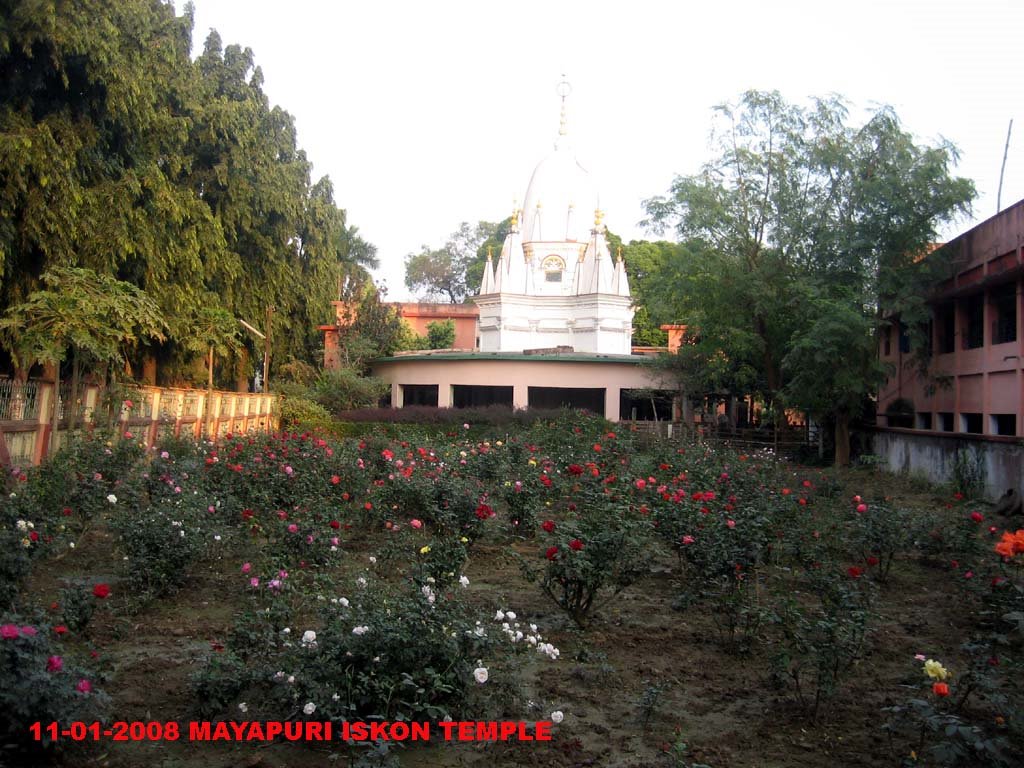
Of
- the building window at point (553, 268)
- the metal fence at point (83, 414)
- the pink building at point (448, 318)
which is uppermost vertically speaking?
the building window at point (553, 268)

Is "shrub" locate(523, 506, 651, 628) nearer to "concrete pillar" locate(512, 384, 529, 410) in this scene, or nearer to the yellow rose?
the yellow rose

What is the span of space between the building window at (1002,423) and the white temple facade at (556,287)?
21.6m

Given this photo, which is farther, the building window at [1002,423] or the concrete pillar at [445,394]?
the concrete pillar at [445,394]

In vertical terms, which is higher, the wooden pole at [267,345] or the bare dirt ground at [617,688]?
the wooden pole at [267,345]

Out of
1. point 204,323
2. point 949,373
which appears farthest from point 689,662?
point 204,323

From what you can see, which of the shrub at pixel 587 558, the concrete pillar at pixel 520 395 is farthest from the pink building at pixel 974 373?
the concrete pillar at pixel 520 395

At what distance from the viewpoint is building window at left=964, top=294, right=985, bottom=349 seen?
1783 centimetres

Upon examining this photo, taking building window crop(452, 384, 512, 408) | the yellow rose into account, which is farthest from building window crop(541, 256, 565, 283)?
the yellow rose

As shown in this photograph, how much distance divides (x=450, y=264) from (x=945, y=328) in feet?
147

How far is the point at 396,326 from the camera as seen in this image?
34.9 meters

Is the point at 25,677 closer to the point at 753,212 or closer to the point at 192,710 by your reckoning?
the point at 192,710

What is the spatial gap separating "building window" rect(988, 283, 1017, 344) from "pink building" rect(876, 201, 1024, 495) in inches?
0.7

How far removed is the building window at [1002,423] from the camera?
53.7 ft

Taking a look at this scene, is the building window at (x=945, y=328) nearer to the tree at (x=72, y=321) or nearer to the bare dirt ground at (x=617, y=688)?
the bare dirt ground at (x=617, y=688)
